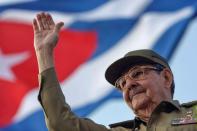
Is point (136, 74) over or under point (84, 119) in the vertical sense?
over

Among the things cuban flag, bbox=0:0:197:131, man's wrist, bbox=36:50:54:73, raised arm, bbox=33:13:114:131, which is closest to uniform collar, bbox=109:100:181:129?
raised arm, bbox=33:13:114:131

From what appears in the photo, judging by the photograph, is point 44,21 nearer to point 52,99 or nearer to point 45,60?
point 45,60

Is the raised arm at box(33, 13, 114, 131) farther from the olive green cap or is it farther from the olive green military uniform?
the olive green cap

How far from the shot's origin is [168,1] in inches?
332

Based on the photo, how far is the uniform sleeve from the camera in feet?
16.7

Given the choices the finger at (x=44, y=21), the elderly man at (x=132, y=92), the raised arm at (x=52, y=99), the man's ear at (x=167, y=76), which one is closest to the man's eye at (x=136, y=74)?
the elderly man at (x=132, y=92)

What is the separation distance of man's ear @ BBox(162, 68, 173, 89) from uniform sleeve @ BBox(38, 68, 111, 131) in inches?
40.1

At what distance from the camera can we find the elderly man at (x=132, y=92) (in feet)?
16.8

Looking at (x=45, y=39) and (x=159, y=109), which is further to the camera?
(x=159, y=109)

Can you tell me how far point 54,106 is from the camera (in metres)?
5.09

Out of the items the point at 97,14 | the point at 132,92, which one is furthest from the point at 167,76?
the point at 97,14

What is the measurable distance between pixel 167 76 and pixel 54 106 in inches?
47.0

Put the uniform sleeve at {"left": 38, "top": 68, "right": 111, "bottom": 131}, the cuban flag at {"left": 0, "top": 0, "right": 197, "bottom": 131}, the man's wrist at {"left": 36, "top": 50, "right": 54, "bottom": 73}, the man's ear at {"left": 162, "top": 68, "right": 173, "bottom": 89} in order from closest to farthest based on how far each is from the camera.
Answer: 1. the uniform sleeve at {"left": 38, "top": 68, "right": 111, "bottom": 131}
2. the man's wrist at {"left": 36, "top": 50, "right": 54, "bottom": 73}
3. the man's ear at {"left": 162, "top": 68, "right": 173, "bottom": 89}
4. the cuban flag at {"left": 0, "top": 0, "right": 197, "bottom": 131}

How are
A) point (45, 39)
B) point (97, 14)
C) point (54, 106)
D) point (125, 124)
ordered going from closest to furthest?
point (54, 106) → point (45, 39) → point (125, 124) → point (97, 14)
